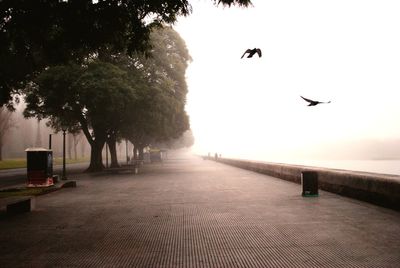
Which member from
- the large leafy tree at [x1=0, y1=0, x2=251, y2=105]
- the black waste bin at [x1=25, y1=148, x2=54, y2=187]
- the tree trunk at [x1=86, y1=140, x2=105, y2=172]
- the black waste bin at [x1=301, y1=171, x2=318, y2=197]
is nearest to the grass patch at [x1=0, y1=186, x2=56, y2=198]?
the black waste bin at [x1=25, y1=148, x2=54, y2=187]

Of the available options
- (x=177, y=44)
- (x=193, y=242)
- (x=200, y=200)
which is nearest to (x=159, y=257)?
(x=193, y=242)

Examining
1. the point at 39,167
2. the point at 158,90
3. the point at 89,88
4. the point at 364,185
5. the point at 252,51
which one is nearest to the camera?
the point at 252,51

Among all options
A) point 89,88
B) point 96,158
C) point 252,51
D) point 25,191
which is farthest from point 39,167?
point 96,158

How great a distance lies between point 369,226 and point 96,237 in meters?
5.02

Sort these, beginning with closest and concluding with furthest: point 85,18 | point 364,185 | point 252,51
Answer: point 252,51, point 85,18, point 364,185

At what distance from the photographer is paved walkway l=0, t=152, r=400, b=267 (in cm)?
488

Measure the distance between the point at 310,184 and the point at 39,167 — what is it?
1064 cm

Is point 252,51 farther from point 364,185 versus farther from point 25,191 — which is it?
point 25,191

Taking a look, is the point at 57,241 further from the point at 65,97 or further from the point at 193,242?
the point at 65,97

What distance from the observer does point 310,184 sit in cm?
1127

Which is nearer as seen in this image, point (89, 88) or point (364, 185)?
point (364, 185)

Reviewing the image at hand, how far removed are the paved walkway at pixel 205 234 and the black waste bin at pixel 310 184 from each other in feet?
2.42

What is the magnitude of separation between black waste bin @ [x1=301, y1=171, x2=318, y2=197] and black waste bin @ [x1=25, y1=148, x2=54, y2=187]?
10.2 m

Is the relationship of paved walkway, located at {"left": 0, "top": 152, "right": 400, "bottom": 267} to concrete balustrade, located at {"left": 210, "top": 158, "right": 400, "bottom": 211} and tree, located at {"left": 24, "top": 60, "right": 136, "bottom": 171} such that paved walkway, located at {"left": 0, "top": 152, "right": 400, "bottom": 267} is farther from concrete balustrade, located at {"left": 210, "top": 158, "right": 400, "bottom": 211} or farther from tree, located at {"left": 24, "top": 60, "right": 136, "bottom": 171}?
tree, located at {"left": 24, "top": 60, "right": 136, "bottom": 171}
